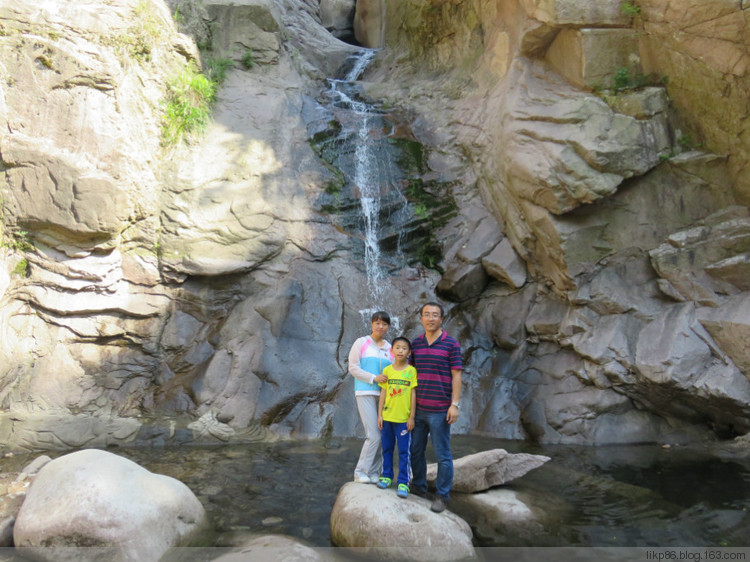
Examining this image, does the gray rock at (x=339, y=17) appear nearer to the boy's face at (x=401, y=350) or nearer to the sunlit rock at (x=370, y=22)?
the sunlit rock at (x=370, y=22)

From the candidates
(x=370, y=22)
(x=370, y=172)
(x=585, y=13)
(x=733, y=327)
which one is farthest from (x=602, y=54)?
(x=370, y=22)

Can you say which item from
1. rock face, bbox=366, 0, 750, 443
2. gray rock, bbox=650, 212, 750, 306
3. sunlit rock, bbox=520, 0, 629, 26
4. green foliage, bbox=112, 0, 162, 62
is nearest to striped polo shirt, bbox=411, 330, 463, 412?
rock face, bbox=366, 0, 750, 443

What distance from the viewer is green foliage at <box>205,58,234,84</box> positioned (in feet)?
36.9

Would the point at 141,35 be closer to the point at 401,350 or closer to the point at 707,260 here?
the point at 401,350

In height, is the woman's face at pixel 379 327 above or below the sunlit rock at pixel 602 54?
below

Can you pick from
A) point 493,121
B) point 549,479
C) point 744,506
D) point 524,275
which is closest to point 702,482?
point 744,506

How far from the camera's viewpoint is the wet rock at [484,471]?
5.60m

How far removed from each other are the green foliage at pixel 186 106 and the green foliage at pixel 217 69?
50 cm

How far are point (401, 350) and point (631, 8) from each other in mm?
6811

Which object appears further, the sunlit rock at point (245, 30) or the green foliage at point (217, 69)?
the sunlit rock at point (245, 30)

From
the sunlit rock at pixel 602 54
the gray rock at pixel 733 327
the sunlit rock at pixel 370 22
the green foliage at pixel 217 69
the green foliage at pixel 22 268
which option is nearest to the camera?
the gray rock at pixel 733 327

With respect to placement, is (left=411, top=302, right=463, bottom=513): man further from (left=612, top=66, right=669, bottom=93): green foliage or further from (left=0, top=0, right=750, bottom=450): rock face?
(left=612, top=66, right=669, bottom=93): green foliage

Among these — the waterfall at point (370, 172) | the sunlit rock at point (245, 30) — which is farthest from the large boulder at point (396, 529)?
the sunlit rock at point (245, 30)

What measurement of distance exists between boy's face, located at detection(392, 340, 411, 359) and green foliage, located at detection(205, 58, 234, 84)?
8.49 meters
